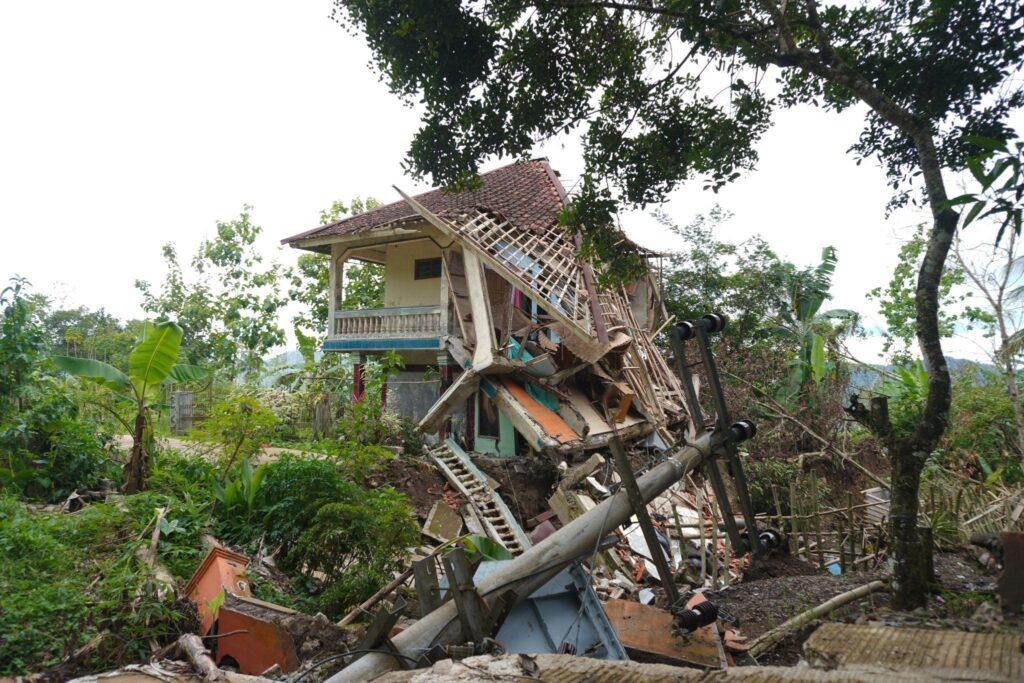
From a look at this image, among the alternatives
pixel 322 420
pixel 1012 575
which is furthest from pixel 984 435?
pixel 322 420

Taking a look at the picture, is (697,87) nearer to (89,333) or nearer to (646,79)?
Answer: (646,79)

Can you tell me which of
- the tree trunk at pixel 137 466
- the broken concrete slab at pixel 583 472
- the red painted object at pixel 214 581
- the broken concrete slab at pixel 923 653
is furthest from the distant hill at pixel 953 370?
the broken concrete slab at pixel 923 653

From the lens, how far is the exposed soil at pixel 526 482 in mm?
12594

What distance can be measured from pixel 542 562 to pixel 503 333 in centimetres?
1028

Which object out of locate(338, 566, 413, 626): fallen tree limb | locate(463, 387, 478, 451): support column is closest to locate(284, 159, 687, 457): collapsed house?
locate(463, 387, 478, 451): support column

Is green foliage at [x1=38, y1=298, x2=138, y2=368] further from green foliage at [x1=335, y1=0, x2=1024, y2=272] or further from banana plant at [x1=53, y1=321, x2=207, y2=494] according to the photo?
green foliage at [x1=335, y1=0, x2=1024, y2=272]

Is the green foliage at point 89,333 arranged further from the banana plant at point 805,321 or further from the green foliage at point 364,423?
the banana plant at point 805,321

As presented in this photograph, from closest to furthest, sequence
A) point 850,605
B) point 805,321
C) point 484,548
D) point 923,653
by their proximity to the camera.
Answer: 1. point 923,653
2. point 850,605
3. point 484,548
4. point 805,321

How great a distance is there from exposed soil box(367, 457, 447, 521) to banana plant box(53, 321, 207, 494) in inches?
147

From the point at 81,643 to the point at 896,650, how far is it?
5626 millimetres

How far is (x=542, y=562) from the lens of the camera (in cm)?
445

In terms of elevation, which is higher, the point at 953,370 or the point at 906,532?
the point at 953,370

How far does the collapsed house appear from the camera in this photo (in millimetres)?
13047

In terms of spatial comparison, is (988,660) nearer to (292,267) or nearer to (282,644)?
(282,644)
